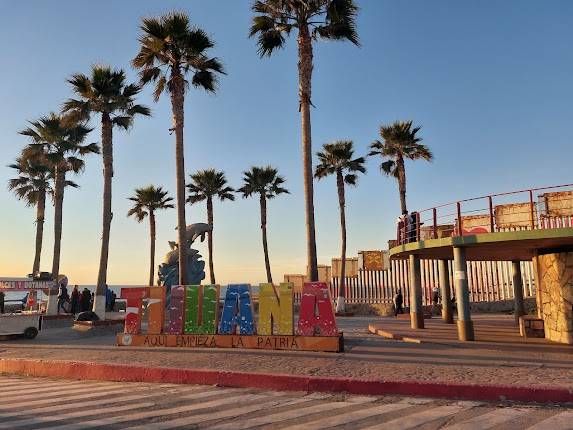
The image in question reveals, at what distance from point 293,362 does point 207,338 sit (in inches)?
161

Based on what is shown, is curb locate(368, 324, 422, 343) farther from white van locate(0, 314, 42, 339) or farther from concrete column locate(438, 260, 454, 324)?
white van locate(0, 314, 42, 339)

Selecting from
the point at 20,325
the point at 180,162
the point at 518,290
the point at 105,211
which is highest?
the point at 180,162

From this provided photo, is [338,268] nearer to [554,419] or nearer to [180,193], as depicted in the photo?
[180,193]

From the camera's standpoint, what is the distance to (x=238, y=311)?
14.4 m

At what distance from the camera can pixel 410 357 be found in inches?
467

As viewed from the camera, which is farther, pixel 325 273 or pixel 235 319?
pixel 325 273

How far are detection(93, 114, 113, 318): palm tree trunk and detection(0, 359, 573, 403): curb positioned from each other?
10879 mm

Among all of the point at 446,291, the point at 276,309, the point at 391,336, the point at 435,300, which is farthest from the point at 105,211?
the point at 435,300

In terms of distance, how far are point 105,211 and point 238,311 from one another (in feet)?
42.6

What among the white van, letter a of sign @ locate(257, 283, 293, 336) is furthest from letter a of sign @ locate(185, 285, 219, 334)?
the white van

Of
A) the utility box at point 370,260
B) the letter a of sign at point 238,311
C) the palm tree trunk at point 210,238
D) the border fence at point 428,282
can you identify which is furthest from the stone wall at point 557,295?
the palm tree trunk at point 210,238

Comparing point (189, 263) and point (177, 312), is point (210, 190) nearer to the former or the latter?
point (189, 263)

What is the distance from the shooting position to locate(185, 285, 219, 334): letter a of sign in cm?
1470

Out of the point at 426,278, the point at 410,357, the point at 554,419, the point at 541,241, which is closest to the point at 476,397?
the point at 554,419
